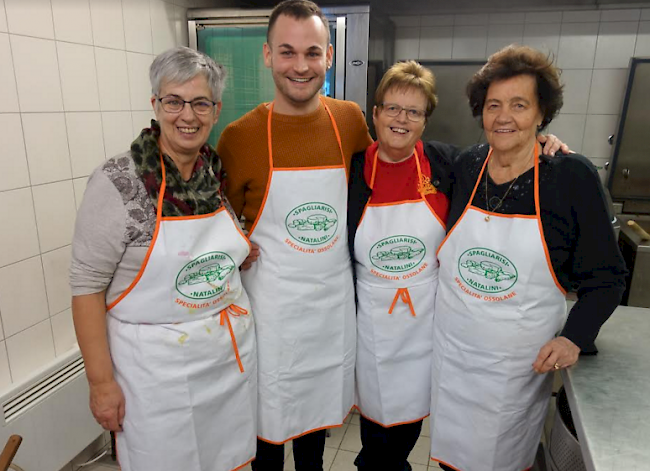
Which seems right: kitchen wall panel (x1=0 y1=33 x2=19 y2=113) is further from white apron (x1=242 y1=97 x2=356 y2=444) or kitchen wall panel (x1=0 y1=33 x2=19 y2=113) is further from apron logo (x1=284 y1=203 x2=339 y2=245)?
apron logo (x1=284 y1=203 x2=339 y2=245)

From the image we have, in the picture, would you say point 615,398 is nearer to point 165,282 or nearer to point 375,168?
point 375,168

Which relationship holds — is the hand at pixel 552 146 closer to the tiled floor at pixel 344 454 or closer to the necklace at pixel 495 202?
the necklace at pixel 495 202

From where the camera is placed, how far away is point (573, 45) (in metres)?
2.62

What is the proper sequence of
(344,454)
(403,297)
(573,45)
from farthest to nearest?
(573,45) → (344,454) → (403,297)

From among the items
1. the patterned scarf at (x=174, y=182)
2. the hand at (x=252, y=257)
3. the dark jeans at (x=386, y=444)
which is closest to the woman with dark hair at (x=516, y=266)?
the dark jeans at (x=386, y=444)

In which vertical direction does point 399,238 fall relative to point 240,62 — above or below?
below

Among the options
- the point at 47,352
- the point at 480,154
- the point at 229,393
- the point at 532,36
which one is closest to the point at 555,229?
the point at 480,154

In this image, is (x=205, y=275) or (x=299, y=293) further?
(x=299, y=293)

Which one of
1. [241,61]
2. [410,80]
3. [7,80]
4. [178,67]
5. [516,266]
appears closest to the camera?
[178,67]

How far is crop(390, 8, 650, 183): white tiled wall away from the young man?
1.58 m

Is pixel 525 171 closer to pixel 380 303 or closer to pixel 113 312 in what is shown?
pixel 380 303

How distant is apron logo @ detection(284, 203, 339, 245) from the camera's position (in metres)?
1.34

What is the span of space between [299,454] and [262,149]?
978mm

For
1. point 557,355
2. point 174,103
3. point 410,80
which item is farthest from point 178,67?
point 557,355
